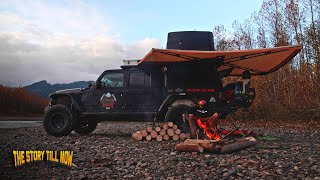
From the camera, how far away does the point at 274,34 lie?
68.7 feet

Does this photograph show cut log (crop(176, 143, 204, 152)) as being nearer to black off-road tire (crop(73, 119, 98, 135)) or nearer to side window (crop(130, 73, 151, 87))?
side window (crop(130, 73, 151, 87))

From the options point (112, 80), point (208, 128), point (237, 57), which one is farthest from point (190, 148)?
point (112, 80)

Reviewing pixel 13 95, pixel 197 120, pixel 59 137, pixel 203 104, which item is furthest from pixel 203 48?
pixel 13 95

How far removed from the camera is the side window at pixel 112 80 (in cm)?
998

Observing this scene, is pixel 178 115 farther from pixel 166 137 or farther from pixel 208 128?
pixel 208 128

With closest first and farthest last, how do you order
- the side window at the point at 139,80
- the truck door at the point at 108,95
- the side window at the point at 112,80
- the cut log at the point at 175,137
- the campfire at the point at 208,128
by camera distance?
the campfire at the point at 208,128 < the cut log at the point at 175,137 < the side window at the point at 139,80 < the truck door at the point at 108,95 < the side window at the point at 112,80

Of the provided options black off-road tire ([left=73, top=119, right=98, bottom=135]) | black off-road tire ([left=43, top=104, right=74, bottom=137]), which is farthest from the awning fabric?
black off-road tire ([left=73, top=119, right=98, bottom=135])

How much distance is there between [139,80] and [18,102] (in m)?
32.0

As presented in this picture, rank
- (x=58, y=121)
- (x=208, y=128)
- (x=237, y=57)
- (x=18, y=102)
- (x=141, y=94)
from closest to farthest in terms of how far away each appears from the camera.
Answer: (x=208, y=128), (x=237, y=57), (x=141, y=94), (x=58, y=121), (x=18, y=102)

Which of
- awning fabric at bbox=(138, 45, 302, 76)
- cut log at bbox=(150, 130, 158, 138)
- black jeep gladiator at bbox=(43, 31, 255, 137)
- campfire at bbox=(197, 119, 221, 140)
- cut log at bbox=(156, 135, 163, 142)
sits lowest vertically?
cut log at bbox=(156, 135, 163, 142)

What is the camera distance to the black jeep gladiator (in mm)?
9258

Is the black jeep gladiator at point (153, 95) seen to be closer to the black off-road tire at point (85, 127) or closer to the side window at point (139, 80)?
the side window at point (139, 80)

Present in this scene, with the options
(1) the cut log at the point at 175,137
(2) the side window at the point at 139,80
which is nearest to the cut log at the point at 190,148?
(1) the cut log at the point at 175,137

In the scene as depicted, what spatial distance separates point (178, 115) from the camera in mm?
9047
